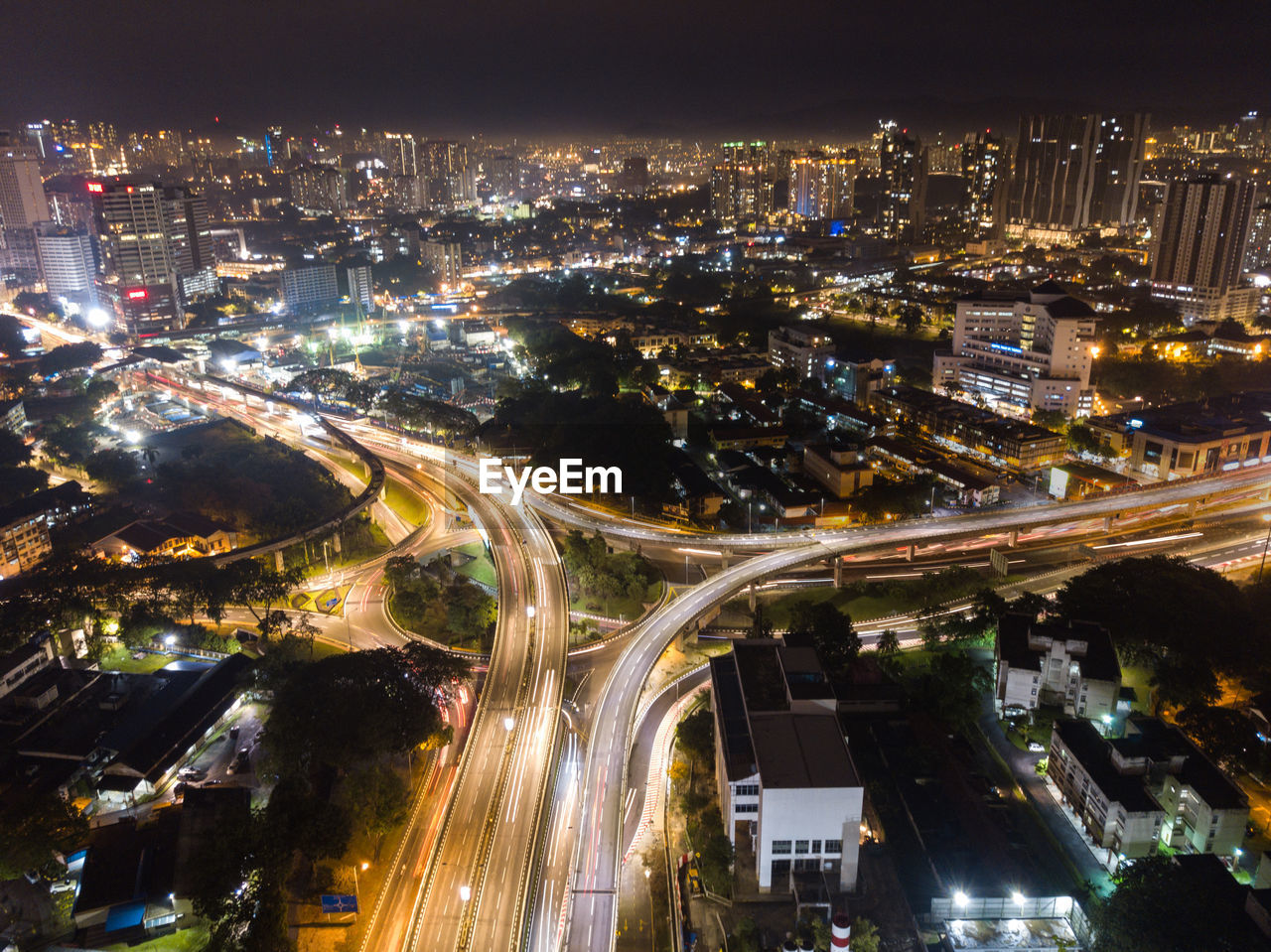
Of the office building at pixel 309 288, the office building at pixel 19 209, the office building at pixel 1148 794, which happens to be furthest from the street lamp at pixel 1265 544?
the office building at pixel 19 209

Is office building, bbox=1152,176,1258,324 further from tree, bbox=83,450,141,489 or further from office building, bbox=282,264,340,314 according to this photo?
office building, bbox=282,264,340,314

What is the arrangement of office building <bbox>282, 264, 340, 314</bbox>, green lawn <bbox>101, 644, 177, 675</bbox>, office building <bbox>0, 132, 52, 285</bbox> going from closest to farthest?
green lawn <bbox>101, 644, 177, 675</bbox>, office building <bbox>282, 264, 340, 314</bbox>, office building <bbox>0, 132, 52, 285</bbox>

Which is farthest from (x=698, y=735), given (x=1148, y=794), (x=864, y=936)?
(x=1148, y=794)

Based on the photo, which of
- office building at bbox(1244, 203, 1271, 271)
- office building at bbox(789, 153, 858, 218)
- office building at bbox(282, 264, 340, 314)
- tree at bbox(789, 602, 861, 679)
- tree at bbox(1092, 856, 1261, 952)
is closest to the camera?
tree at bbox(1092, 856, 1261, 952)

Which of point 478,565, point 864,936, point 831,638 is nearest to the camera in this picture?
point 864,936

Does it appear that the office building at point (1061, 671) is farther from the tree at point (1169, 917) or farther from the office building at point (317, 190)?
the office building at point (317, 190)

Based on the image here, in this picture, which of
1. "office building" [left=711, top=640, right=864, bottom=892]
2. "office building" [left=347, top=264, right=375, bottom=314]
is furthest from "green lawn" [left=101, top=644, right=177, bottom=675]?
→ "office building" [left=347, top=264, right=375, bottom=314]

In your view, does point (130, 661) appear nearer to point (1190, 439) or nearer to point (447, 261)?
point (1190, 439)

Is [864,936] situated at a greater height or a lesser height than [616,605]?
greater
